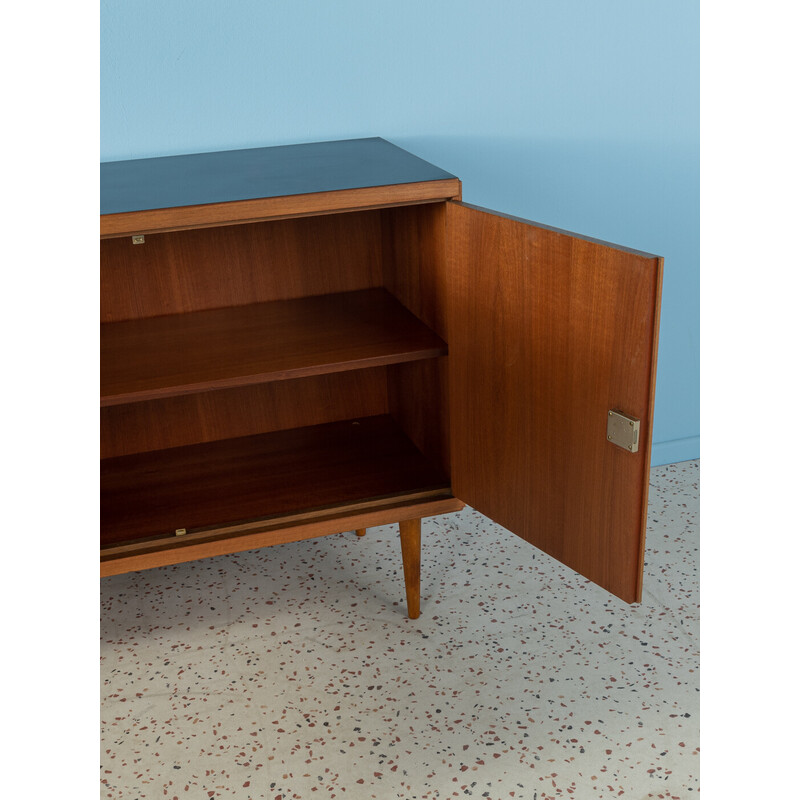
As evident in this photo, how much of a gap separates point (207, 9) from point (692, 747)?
5.76 ft

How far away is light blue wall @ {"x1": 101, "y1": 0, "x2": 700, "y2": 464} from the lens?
74.2 inches

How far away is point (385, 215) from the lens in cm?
198

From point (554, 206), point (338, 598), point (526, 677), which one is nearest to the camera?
point (526, 677)

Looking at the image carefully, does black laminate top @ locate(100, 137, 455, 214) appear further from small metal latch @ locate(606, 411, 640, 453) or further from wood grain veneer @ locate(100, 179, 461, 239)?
small metal latch @ locate(606, 411, 640, 453)

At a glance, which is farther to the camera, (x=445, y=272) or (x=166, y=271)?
(x=166, y=271)

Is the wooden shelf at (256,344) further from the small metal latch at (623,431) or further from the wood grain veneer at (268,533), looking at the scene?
the small metal latch at (623,431)

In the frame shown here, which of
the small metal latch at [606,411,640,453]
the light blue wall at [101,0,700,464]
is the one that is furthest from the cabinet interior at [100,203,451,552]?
the small metal latch at [606,411,640,453]

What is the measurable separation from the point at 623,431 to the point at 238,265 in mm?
1012

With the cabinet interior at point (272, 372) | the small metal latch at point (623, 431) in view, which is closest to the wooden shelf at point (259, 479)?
the cabinet interior at point (272, 372)

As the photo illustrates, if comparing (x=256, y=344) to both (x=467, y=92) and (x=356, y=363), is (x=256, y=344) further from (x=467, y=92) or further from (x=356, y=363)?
(x=467, y=92)

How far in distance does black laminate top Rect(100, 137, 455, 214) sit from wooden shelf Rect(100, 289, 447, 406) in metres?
0.32

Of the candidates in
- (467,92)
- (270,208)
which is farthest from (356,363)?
(467,92)

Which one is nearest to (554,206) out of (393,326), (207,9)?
(393,326)

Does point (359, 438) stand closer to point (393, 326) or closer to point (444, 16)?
point (393, 326)
